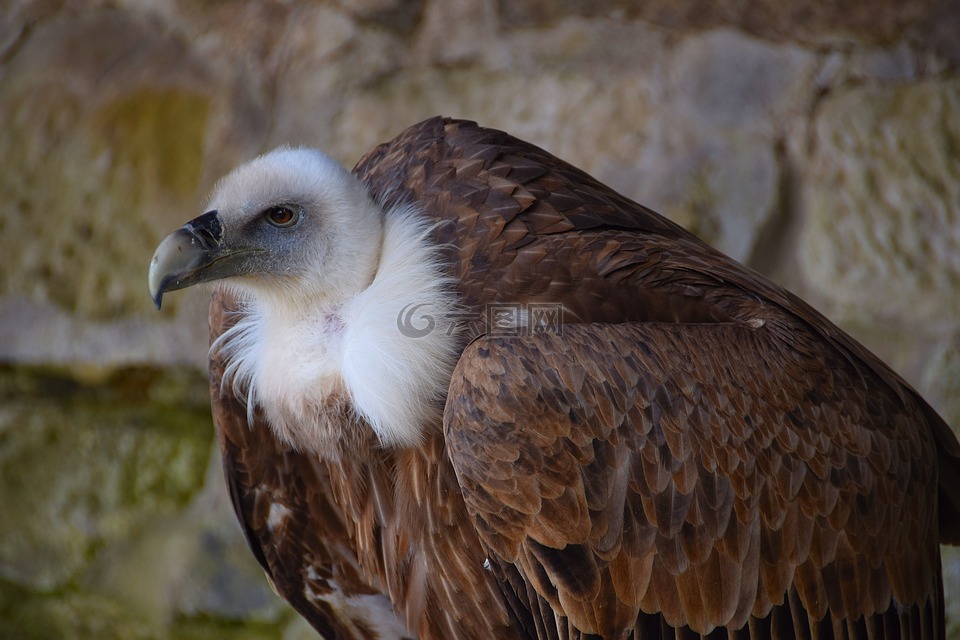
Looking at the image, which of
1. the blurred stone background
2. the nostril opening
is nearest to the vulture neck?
the nostril opening

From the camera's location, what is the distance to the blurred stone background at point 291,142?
250 cm

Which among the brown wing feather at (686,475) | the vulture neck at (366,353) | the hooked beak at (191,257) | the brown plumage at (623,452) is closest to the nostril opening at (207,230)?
the hooked beak at (191,257)

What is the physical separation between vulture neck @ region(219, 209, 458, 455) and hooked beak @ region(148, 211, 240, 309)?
3.5 inches

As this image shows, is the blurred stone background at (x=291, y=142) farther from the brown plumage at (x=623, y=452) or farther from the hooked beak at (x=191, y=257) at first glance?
the hooked beak at (x=191, y=257)

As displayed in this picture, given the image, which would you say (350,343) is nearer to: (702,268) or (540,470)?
(540,470)

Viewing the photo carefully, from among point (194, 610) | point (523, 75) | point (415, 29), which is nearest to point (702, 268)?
point (523, 75)

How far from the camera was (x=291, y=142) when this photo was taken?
2.78m

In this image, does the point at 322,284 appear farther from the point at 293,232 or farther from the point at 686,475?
the point at 686,475

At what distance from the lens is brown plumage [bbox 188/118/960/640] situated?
1.39 meters

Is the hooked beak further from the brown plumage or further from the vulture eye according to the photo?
the brown plumage

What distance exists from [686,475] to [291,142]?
170cm

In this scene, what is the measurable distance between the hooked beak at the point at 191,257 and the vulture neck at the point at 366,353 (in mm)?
90

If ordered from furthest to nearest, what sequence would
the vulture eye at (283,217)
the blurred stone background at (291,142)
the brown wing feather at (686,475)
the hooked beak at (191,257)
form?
the blurred stone background at (291,142), the vulture eye at (283,217), the hooked beak at (191,257), the brown wing feather at (686,475)

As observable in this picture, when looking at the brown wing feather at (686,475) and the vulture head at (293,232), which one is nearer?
the brown wing feather at (686,475)
